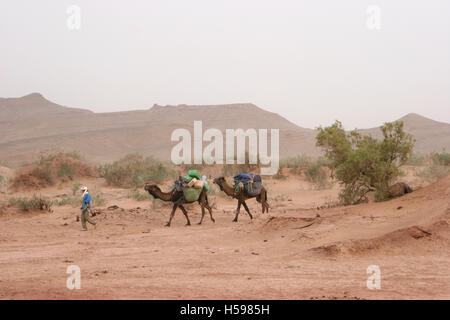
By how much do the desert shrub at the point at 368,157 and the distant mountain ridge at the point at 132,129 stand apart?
46.0 meters

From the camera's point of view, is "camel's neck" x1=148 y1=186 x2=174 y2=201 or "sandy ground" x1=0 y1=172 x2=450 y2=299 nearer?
"sandy ground" x1=0 y1=172 x2=450 y2=299

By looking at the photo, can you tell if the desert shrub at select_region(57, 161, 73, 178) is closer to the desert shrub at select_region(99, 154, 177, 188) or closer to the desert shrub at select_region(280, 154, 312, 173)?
the desert shrub at select_region(99, 154, 177, 188)

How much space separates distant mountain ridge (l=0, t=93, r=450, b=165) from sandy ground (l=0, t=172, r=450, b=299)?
46037mm

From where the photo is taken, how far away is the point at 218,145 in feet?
261

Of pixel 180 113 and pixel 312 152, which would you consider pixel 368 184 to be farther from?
pixel 180 113

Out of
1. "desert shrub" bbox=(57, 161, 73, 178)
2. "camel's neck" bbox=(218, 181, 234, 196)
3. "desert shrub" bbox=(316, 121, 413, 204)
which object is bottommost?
"desert shrub" bbox=(57, 161, 73, 178)

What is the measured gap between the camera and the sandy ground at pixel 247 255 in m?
6.77

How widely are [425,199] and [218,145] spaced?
67696 millimetres

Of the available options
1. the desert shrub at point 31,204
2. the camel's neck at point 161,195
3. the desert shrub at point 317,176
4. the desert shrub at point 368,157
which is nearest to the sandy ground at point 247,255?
the camel's neck at point 161,195

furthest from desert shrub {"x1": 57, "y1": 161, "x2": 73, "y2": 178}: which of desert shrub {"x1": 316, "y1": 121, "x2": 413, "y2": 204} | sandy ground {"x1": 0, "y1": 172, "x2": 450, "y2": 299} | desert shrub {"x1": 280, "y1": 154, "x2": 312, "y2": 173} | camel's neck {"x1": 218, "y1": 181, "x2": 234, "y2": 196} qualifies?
desert shrub {"x1": 316, "y1": 121, "x2": 413, "y2": 204}

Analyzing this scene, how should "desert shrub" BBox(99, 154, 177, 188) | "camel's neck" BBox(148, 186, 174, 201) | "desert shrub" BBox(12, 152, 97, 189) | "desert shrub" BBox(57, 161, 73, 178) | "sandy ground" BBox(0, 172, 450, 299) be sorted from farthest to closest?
"desert shrub" BBox(57, 161, 73, 178) < "desert shrub" BBox(99, 154, 177, 188) < "desert shrub" BBox(12, 152, 97, 189) < "camel's neck" BBox(148, 186, 174, 201) < "sandy ground" BBox(0, 172, 450, 299)

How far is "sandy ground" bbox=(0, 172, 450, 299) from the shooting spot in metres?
6.77
